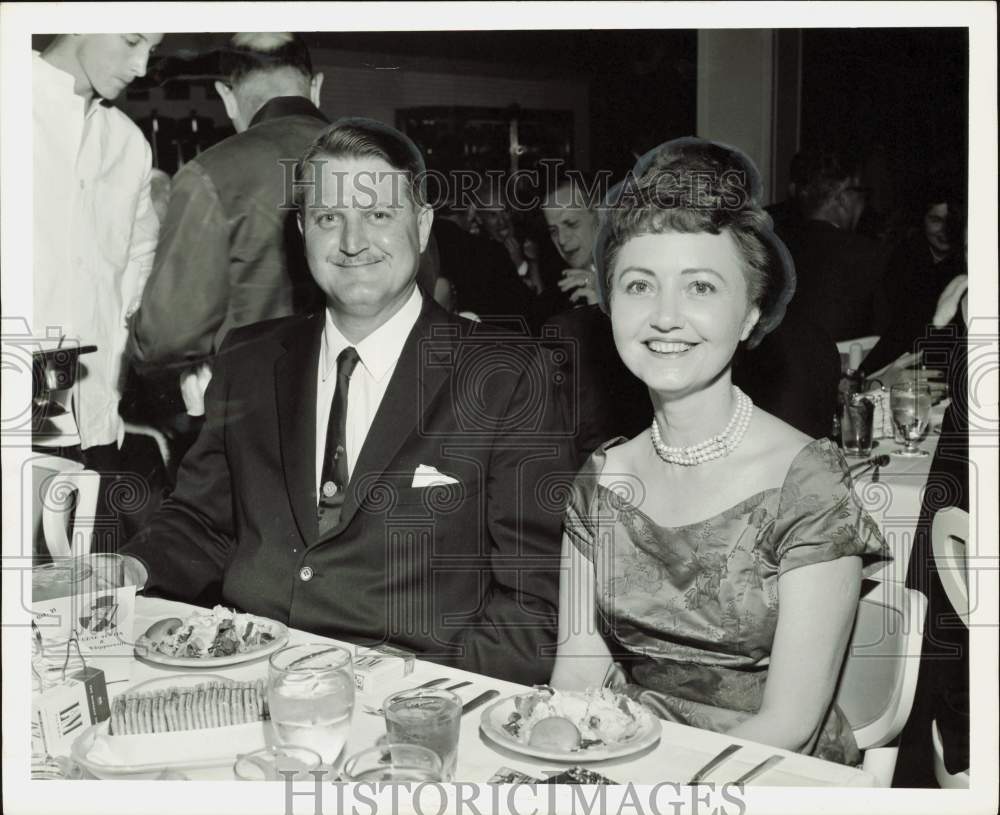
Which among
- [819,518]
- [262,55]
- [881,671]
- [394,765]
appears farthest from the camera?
[262,55]

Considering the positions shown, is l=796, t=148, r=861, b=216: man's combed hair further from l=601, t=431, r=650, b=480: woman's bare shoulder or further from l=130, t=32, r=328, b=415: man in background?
l=130, t=32, r=328, b=415: man in background

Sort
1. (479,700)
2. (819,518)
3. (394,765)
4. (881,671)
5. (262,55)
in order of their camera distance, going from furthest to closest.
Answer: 1. (262,55)
2. (881,671)
3. (819,518)
4. (479,700)
5. (394,765)

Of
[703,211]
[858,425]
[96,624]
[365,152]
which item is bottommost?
[96,624]

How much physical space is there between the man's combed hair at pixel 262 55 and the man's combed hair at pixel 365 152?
13cm

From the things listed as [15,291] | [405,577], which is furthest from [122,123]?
[405,577]

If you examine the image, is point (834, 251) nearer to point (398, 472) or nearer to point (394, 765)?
point (398, 472)

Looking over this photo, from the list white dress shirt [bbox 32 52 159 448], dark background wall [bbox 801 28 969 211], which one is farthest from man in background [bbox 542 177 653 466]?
white dress shirt [bbox 32 52 159 448]

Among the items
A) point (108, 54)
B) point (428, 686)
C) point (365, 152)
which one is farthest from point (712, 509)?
point (108, 54)

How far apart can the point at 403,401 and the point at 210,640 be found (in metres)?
0.54

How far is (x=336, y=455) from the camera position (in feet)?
6.15

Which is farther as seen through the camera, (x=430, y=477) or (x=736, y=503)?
(x=430, y=477)

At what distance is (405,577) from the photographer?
6.07ft

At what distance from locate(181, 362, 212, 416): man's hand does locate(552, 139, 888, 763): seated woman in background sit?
0.79 meters

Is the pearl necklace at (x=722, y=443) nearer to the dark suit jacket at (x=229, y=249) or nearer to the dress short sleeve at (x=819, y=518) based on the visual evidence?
A: the dress short sleeve at (x=819, y=518)
